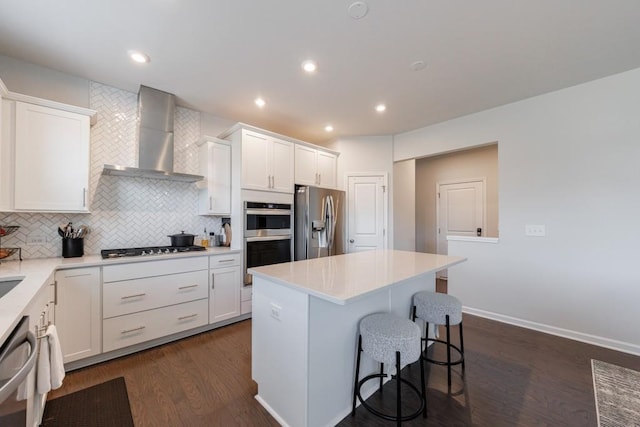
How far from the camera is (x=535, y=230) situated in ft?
9.95

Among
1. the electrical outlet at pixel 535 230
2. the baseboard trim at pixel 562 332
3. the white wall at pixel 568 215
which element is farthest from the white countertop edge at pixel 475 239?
the baseboard trim at pixel 562 332

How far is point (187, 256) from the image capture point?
2.75 meters

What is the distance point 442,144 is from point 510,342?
2634mm

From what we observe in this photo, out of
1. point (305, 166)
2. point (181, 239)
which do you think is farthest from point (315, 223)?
point (181, 239)

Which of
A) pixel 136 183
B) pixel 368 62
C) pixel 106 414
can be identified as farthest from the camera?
pixel 136 183

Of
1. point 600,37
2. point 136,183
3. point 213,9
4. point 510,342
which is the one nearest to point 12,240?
point 136,183

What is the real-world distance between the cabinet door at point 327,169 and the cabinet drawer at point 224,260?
178 cm

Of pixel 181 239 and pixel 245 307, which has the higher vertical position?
pixel 181 239

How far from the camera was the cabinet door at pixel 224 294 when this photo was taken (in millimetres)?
2957

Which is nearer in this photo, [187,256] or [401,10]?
[401,10]

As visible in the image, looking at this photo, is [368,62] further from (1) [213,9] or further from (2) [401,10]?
(1) [213,9]

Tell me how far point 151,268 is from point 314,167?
2.56m

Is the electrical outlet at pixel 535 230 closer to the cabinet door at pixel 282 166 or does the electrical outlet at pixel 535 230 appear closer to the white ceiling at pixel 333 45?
the white ceiling at pixel 333 45

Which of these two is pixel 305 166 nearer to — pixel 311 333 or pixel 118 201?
pixel 118 201
